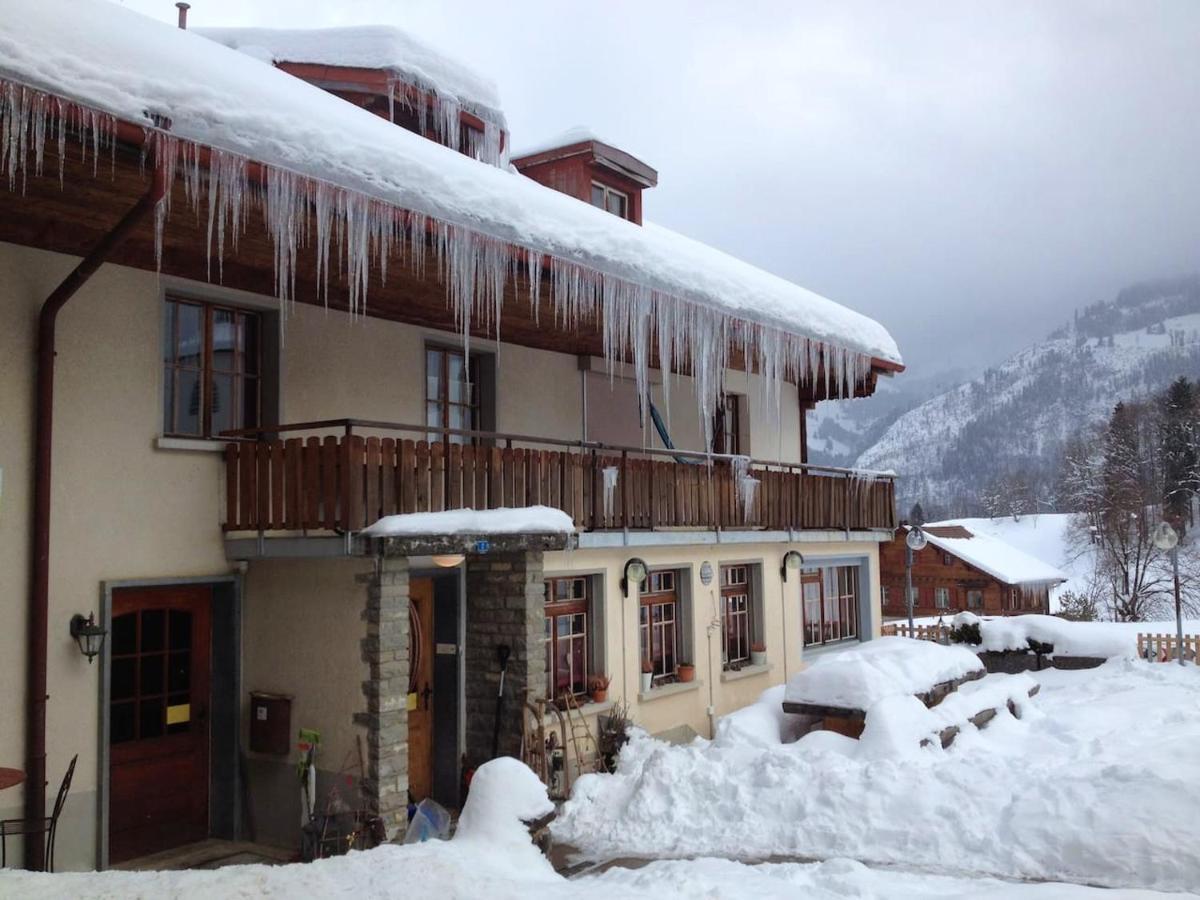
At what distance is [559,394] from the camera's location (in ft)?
42.4

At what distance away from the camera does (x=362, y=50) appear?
11.5 m

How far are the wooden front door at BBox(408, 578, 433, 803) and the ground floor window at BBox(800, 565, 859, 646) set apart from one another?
715 centimetres

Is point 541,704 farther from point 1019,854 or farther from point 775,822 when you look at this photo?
point 1019,854

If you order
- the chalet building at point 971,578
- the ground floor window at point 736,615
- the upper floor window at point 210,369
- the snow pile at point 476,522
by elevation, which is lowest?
the chalet building at point 971,578

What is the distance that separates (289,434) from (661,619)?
557 cm

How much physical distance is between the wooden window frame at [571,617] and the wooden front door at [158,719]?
368cm

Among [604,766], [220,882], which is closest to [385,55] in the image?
[604,766]

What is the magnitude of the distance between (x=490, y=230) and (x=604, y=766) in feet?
20.1

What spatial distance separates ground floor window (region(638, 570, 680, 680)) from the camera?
12.5 m

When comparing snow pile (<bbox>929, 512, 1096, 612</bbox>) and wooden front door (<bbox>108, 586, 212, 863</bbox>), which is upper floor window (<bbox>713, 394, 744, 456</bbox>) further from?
snow pile (<bbox>929, 512, 1096, 612</bbox>)

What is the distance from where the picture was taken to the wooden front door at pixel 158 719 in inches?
328

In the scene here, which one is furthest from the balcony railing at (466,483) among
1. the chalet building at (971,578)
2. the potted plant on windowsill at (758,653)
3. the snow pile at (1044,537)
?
the snow pile at (1044,537)

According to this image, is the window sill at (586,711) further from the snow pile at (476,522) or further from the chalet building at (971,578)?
the chalet building at (971,578)

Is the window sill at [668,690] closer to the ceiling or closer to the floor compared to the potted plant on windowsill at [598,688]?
closer to the floor
